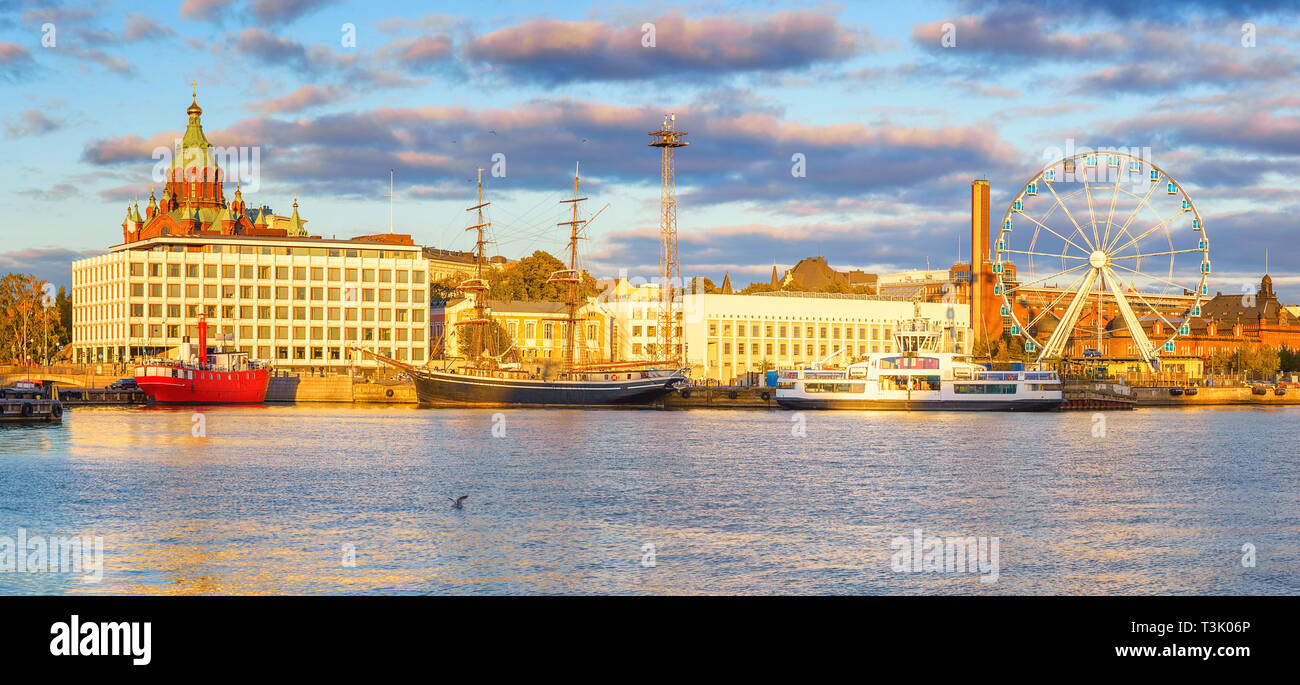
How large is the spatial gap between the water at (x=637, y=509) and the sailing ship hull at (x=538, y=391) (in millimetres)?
45378

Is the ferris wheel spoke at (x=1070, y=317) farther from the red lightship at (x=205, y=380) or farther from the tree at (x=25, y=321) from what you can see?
the tree at (x=25, y=321)

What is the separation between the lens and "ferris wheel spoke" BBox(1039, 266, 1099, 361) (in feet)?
439

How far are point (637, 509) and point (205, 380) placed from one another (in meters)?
95.2

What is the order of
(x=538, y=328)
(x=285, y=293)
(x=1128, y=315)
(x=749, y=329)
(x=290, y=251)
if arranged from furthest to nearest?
(x=749, y=329)
(x=538, y=328)
(x=290, y=251)
(x=285, y=293)
(x=1128, y=315)

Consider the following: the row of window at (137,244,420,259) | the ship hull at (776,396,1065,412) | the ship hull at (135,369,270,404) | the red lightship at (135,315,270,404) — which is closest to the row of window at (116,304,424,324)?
the row of window at (137,244,420,259)

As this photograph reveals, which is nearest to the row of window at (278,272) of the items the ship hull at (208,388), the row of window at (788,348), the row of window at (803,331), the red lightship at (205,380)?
the red lightship at (205,380)

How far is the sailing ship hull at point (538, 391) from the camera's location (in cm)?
13412

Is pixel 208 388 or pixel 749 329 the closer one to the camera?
pixel 208 388

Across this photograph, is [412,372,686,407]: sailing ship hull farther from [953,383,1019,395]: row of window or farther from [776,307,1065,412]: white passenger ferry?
[953,383,1019,395]: row of window

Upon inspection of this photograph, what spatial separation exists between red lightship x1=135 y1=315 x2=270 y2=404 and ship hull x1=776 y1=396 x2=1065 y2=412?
5476cm

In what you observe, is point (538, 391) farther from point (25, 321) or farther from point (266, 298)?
point (25, 321)

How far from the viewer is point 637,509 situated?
147ft

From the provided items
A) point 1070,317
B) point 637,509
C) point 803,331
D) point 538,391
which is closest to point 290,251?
point 538,391
